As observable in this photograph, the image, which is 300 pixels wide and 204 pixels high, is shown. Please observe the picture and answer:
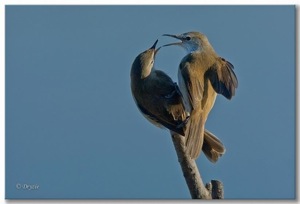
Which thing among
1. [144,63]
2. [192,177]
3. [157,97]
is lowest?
[192,177]

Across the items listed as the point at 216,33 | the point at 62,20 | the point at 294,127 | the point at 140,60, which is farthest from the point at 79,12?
the point at 294,127

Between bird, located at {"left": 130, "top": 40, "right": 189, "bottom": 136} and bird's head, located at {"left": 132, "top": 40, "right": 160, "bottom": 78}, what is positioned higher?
bird's head, located at {"left": 132, "top": 40, "right": 160, "bottom": 78}

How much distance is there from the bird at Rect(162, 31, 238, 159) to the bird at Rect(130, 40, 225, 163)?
0.07ft

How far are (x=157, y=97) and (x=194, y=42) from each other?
23 cm

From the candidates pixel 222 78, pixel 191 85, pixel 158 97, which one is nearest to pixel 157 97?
pixel 158 97

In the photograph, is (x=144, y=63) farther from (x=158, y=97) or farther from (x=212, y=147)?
(x=212, y=147)

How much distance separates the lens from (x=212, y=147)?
7.27 feet

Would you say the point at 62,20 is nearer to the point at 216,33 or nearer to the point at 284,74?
the point at 216,33

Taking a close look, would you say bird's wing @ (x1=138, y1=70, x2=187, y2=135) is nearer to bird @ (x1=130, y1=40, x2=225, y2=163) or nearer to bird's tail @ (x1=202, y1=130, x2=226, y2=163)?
bird @ (x1=130, y1=40, x2=225, y2=163)

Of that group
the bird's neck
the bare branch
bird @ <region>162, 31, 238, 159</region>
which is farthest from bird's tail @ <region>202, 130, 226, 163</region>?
the bird's neck

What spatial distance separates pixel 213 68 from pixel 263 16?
11.8 inches

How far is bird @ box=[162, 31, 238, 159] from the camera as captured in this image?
2.08 metres

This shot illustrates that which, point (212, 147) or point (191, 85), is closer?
point (191, 85)

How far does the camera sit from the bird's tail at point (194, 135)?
205cm
